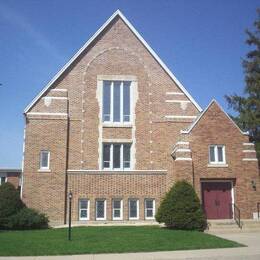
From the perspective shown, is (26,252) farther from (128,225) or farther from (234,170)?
(234,170)

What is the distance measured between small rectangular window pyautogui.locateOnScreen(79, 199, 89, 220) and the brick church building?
0.21 ft

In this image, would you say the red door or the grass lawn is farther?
the red door

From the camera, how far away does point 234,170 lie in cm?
2606

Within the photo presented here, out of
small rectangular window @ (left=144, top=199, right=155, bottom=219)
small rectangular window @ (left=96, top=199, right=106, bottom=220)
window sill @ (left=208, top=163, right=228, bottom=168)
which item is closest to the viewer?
window sill @ (left=208, top=163, right=228, bottom=168)

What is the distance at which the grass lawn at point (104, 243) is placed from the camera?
15007mm

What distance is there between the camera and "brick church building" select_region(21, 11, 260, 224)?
2586cm

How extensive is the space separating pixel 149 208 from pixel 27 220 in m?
7.86

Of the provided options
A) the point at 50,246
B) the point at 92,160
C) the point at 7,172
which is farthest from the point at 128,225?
the point at 7,172

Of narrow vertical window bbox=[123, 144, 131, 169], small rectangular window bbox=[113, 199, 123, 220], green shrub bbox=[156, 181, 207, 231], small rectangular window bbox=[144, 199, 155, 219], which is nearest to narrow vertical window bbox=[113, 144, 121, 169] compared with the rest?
narrow vertical window bbox=[123, 144, 131, 169]

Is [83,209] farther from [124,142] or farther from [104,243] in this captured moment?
[104,243]

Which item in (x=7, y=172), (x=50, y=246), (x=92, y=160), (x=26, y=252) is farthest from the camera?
(x=7, y=172)

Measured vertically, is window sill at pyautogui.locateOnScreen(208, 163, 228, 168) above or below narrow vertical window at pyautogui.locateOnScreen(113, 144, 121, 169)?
below

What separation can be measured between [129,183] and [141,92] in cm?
639

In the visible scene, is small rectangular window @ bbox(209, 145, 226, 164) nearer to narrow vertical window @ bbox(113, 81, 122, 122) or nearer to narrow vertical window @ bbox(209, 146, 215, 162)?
narrow vertical window @ bbox(209, 146, 215, 162)
